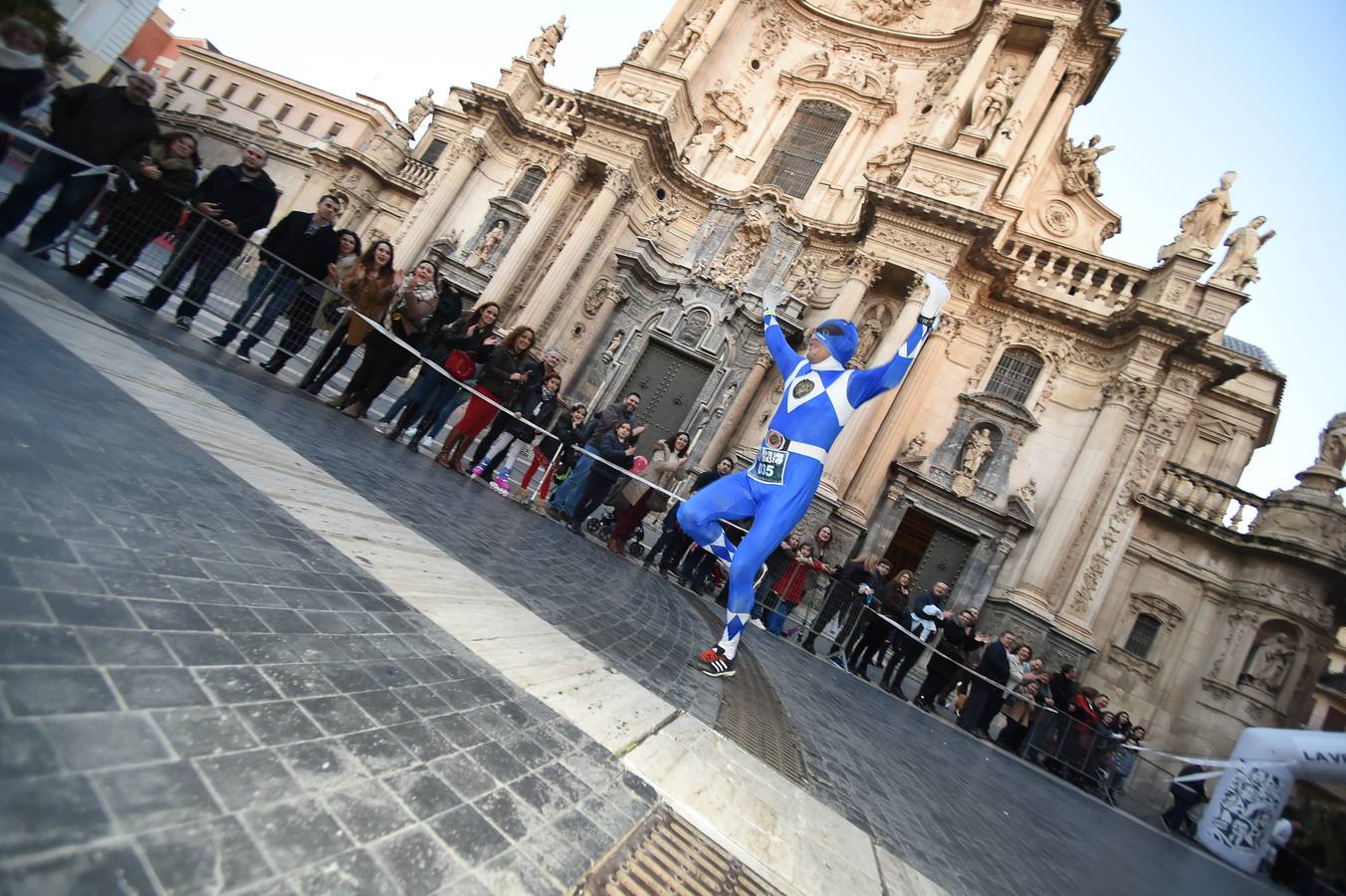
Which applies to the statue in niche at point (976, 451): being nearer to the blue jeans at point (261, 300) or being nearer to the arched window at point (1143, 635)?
the arched window at point (1143, 635)

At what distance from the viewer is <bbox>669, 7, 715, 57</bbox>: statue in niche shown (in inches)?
671

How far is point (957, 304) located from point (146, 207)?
48.8 ft

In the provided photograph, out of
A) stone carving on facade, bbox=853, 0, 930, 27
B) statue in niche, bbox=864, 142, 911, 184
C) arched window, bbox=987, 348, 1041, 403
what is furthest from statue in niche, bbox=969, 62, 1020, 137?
arched window, bbox=987, 348, 1041, 403

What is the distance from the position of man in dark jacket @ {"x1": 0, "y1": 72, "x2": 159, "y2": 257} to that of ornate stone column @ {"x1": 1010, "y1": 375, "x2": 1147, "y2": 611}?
1507 cm

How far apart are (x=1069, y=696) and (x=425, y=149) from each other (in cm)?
2851

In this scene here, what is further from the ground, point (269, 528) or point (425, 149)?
point (425, 149)

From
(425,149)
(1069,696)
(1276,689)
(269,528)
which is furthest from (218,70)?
(1276,689)

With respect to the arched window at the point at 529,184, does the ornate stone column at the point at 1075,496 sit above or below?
below

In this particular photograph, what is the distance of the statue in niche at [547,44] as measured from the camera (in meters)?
20.3

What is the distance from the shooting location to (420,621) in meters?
2.25

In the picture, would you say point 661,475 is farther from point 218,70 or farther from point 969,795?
point 218,70

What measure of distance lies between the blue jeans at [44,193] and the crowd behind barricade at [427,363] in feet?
0.05

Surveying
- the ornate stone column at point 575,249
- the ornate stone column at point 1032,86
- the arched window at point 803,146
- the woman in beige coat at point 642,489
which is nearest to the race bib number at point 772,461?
the woman in beige coat at point 642,489

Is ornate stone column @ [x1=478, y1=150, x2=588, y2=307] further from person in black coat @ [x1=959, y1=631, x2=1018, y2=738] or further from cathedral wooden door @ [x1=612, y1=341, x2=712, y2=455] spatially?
person in black coat @ [x1=959, y1=631, x2=1018, y2=738]
